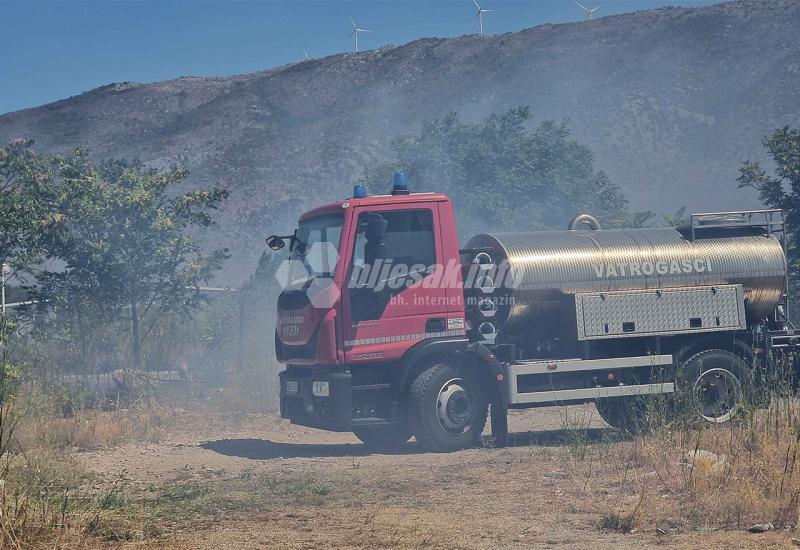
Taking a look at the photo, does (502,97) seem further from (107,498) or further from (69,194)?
(107,498)

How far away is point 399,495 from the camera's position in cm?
886

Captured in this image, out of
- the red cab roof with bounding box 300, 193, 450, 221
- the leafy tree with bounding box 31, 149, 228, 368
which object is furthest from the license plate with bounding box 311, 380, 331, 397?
the leafy tree with bounding box 31, 149, 228, 368

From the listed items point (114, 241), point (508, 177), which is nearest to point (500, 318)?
point (114, 241)

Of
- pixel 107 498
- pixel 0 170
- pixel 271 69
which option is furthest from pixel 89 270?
pixel 271 69

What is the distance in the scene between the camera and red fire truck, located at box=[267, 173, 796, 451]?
1139 cm

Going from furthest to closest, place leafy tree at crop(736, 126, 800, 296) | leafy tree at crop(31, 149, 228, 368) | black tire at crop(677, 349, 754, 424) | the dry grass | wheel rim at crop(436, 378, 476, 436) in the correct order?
leafy tree at crop(736, 126, 800, 296), leafy tree at crop(31, 149, 228, 368), black tire at crop(677, 349, 754, 424), wheel rim at crop(436, 378, 476, 436), the dry grass

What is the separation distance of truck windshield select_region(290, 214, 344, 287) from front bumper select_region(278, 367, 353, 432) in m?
1.19

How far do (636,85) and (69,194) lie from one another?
188ft

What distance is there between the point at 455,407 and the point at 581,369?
1.67 meters

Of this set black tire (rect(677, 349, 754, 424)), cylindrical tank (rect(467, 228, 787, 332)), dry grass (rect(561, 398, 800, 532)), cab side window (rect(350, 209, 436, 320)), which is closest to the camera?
Result: dry grass (rect(561, 398, 800, 532))

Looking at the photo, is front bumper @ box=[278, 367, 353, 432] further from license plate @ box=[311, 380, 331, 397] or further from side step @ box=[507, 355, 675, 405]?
side step @ box=[507, 355, 675, 405]

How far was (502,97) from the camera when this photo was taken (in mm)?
70312

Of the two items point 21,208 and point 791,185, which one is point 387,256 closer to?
point 21,208

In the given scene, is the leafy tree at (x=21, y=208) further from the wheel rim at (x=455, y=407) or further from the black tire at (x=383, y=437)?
the wheel rim at (x=455, y=407)
